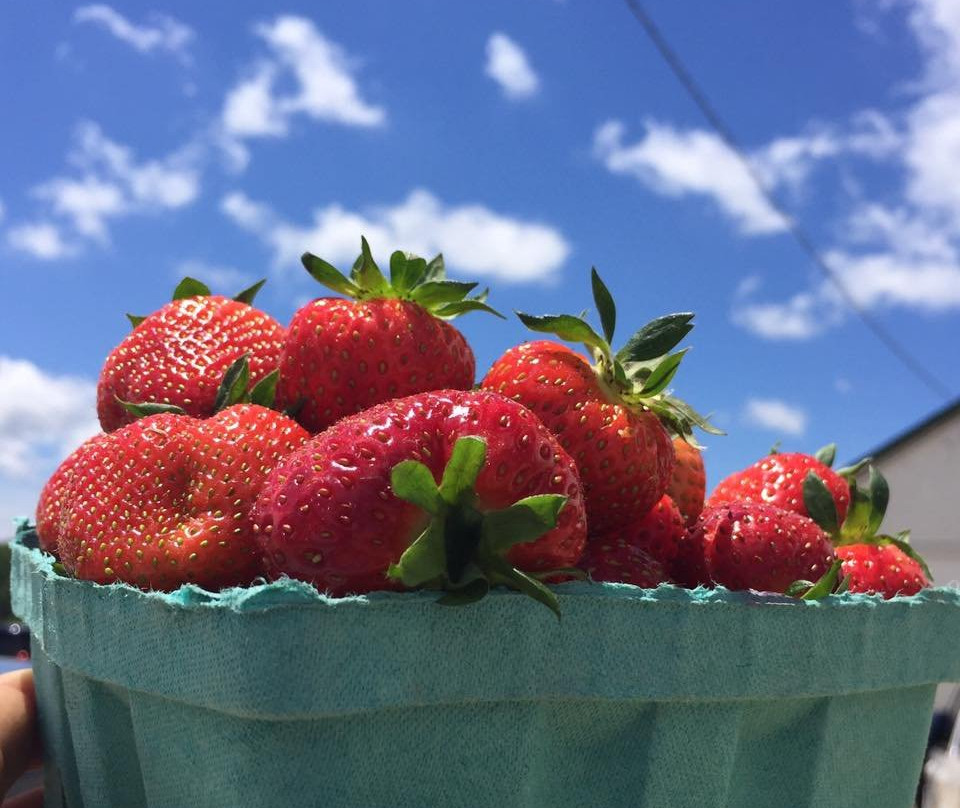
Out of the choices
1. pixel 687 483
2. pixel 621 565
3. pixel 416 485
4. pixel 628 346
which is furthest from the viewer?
pixel 687 483

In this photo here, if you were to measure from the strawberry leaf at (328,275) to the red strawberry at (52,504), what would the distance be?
25 cm

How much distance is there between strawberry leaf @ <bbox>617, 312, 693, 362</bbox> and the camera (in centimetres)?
89

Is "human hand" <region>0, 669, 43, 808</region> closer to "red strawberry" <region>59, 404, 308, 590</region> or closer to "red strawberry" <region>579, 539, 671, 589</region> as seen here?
"red strawberry" <region>59, 404, 308, 590</region>

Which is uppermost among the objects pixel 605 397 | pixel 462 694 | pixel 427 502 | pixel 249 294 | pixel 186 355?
pixel 249 294

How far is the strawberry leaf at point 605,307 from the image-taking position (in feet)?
2.89

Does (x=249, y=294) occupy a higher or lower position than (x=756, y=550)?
higher

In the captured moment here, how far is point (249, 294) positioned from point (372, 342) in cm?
35

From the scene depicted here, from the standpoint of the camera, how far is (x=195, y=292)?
47.2 inches

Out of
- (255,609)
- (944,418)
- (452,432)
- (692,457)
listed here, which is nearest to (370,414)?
(452,432)

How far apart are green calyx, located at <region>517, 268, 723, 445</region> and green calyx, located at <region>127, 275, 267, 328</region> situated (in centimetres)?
43

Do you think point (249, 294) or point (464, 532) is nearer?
point (464, 532)

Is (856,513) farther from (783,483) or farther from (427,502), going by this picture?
(427,502)

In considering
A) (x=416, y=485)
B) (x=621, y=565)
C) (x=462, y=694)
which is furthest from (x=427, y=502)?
(x=621, y=565)

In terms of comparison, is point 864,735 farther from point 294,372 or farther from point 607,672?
point 294,372
